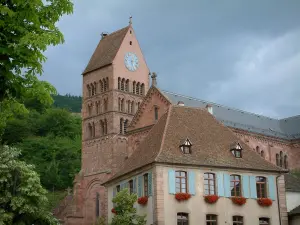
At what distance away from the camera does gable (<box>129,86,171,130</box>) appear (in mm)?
64875

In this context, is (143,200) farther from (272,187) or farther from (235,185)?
(272,187)

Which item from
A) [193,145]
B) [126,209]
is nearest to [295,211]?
[193,145]

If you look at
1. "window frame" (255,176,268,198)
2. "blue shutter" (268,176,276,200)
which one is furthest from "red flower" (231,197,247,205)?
"blue shutter" (268,176,276,200)

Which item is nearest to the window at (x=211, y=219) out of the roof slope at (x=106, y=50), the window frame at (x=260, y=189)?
the window frame at (x=260, y=189)

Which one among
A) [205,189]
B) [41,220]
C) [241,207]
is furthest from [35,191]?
[241,207]

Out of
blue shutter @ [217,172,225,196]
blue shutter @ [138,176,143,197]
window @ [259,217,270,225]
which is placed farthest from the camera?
window @ [259,217,270,225]

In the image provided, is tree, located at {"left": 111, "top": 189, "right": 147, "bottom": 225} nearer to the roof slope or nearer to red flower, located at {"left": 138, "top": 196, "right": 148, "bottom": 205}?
red flower, located at {"left": 138, "top": 196, "right": 148, "bottom": 205}

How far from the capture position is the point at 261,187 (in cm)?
4338

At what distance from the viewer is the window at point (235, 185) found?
42.3 m

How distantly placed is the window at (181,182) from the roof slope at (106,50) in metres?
44.3

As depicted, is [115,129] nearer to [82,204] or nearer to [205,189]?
[82,204]

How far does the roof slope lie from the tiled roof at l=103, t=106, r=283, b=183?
38.5 metres

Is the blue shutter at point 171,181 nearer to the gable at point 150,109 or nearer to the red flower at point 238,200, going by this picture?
the red flower at point 238,200

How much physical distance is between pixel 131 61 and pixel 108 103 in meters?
7.85
